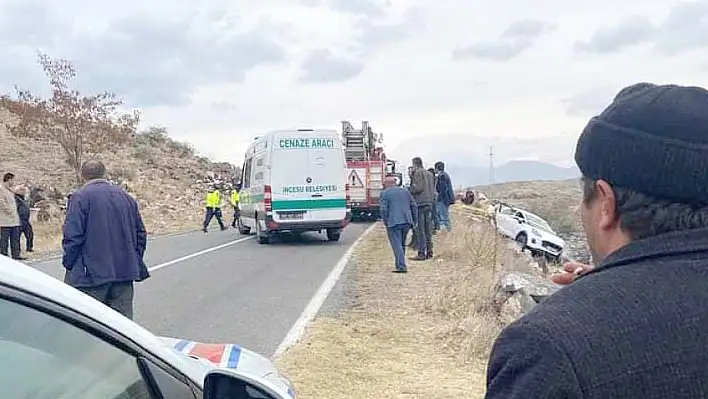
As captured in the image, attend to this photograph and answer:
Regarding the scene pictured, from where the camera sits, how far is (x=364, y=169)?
33.2m

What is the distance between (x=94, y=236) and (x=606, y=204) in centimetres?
584

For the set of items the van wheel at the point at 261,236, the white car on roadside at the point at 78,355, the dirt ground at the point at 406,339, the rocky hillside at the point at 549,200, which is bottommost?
the rocky hillside at the point at 549,200

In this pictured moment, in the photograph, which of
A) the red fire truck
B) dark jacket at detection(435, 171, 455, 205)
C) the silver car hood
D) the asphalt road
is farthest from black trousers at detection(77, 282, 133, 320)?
the red fire truck

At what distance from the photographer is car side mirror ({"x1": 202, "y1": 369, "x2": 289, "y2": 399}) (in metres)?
2.45

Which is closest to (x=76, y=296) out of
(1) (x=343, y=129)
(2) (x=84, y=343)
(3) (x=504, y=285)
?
(2) (x=84, y=343)

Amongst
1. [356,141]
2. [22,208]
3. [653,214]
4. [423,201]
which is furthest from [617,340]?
[356,141]

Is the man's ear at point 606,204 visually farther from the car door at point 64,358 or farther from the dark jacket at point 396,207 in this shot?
the dark jacket at point 396,207

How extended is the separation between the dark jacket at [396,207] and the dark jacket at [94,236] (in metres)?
7.35

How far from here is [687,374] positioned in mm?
1556

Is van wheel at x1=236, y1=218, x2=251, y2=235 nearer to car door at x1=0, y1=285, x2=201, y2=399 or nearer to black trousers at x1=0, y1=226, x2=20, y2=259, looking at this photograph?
black trousers at x1=0, y1=226, x2=20, y2=259

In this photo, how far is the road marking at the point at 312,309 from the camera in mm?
8533

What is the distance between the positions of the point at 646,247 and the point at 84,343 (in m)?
1.46

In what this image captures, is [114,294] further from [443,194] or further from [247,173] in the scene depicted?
[247,173]

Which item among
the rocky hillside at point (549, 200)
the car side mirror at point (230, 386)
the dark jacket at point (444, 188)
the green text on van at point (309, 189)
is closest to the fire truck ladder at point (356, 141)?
the rocky hillside at point (549, 200)
